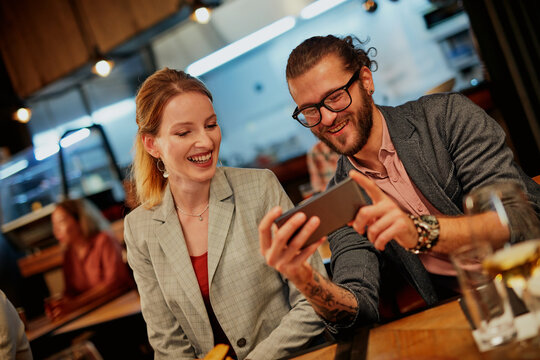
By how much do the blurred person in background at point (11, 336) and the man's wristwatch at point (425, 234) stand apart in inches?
61.3

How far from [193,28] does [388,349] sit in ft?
17.2

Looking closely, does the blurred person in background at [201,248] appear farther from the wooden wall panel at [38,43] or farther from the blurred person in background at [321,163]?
the wooden wall panel at [38,43]

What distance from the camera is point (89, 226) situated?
377 centimetres

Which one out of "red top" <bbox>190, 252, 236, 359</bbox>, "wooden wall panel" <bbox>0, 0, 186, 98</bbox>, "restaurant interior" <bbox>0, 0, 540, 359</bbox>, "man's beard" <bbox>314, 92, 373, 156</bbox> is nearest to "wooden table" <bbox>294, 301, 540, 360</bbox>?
"red top" <bbox>190, 252, 236, 359</bbox>

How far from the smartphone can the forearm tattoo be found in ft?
0.66

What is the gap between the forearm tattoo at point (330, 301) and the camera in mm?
1183

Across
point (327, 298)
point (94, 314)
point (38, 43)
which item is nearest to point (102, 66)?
point (38, 43)

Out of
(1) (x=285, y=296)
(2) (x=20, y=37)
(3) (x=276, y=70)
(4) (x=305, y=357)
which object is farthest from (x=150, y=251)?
(2) (x=20, y=37)

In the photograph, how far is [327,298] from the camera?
121 cm

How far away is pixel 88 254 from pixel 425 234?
10.4 ft

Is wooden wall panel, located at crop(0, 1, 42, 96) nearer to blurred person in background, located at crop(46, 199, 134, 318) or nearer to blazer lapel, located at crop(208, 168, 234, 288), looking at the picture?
blurred person in background, located at crop(46, 199, 134, 318)

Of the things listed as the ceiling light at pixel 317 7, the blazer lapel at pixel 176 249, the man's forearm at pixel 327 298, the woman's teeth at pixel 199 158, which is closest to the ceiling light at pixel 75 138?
the ceiling light at pixel 317 7

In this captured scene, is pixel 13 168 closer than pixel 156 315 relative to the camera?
No

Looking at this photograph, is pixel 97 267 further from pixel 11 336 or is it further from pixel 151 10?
pixel 151 10
